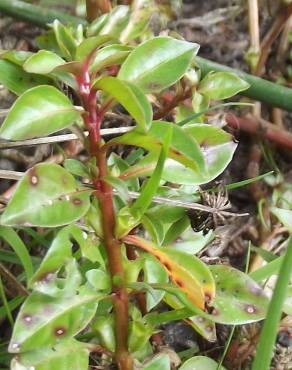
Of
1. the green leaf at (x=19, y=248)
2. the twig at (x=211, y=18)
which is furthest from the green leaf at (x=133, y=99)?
the twig at (x=211, y=18)

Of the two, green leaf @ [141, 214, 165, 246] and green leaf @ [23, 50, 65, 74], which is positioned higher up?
green leaf @ [23, 50, 65, 74]

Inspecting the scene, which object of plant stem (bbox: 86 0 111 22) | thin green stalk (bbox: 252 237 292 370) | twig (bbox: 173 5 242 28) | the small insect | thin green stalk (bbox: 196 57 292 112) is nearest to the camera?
thin green stalk (bbox: 252 237 292 370)

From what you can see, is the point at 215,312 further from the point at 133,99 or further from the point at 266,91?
the point at 266,91

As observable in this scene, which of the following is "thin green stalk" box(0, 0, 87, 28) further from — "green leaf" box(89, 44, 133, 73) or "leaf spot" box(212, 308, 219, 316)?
"leaf spot" box(212, 308, 219, 316)

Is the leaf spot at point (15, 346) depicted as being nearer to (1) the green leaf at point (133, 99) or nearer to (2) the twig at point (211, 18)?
(1) the green leaf at point (133, 99)

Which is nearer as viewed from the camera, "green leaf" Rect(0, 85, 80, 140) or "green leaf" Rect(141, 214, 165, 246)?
"green leaf" Rect(0, 85, 80, 140)

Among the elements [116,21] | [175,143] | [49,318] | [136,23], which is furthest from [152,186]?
[136,23]

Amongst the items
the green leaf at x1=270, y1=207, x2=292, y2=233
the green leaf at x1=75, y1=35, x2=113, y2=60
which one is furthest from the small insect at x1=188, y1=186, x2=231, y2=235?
the green leaf at x1=75, y1=35, x2=113, y2=60
